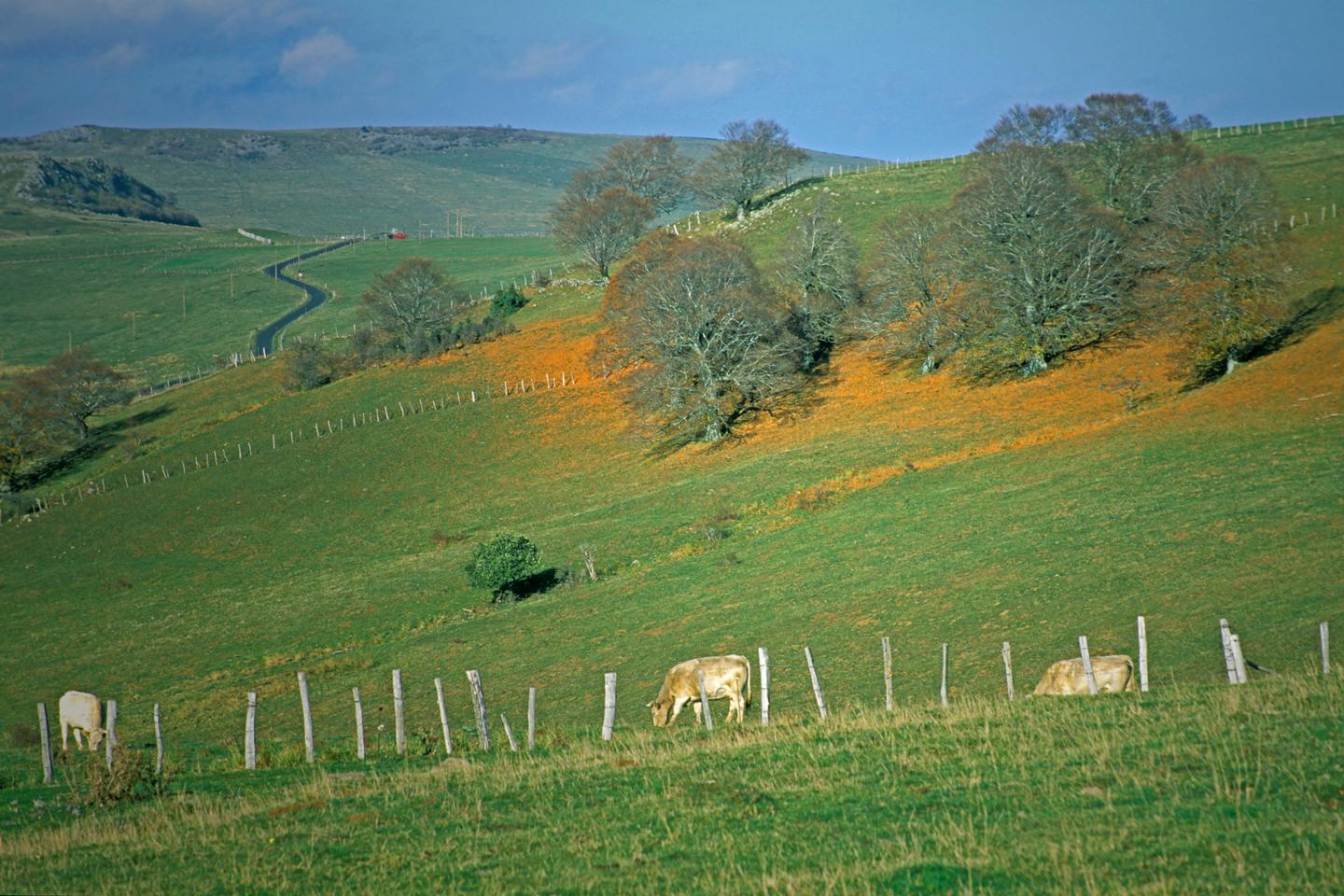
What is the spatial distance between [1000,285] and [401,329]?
205ft

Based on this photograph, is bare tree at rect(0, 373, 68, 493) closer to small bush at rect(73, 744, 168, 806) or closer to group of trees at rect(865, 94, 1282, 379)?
group of trees at rect(865, 94, 1282, 379)

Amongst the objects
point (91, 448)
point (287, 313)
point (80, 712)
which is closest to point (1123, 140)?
point (80, 712)

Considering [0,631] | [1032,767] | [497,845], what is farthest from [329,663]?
[1032,767]

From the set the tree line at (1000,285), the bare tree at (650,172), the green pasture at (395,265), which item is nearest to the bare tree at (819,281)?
the tree line at (1000,285)

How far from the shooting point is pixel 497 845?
504 inches

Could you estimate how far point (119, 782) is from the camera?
56.7 ft

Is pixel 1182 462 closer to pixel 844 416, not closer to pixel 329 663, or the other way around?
pixel 844 416

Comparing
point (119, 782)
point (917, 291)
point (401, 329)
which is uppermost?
point (401, 329)

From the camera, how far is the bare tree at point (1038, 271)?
65.3m

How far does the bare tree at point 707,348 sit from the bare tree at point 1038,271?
46.1 feet

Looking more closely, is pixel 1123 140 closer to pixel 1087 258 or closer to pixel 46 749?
pixel 1087 258

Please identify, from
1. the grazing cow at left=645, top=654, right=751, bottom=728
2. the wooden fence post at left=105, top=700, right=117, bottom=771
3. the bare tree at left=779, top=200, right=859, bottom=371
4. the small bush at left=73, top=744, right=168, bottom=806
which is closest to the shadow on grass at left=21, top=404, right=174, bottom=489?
the bare tree at left=779, top=200, right=859, bottom=371

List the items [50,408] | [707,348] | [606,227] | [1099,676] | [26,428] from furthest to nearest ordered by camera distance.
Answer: [606,227]
[50,408]
[26,428]
[707,348]
[1099,676]

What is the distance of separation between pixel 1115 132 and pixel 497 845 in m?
89.5
